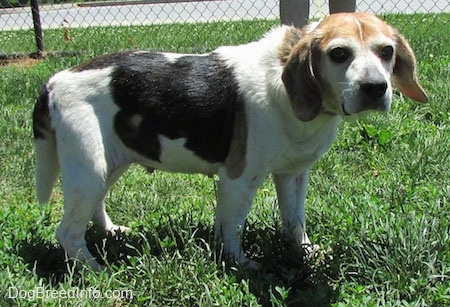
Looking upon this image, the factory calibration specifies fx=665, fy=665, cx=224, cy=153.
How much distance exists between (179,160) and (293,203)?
650 millimetres

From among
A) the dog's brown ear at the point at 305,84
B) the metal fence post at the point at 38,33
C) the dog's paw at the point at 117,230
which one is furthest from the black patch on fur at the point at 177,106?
the metal fence post at the point at 38,33

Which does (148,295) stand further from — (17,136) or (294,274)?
(17,136)

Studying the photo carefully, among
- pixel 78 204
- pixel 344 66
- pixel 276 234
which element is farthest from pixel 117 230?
pixel 344 66

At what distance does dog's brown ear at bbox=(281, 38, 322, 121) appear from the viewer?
292cm

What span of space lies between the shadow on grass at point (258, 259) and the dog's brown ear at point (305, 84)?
0.77 meters

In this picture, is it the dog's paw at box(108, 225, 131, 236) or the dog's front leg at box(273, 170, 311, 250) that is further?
the dog's paw at box(108, 225, 131, 236)

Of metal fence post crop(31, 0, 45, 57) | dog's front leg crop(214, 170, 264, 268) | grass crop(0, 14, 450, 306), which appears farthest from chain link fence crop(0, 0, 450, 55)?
dog's front leg crop(214, 170, 264, 268)

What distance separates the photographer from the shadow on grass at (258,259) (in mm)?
3016

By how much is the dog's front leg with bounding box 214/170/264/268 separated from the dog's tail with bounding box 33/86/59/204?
2.94ft

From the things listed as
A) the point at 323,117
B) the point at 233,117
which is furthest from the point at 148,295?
the point at 323,117

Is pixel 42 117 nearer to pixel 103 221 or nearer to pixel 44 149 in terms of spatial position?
pixel 44 149

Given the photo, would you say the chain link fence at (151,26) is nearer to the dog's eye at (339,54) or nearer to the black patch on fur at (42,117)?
the dog's eye at (339,54)

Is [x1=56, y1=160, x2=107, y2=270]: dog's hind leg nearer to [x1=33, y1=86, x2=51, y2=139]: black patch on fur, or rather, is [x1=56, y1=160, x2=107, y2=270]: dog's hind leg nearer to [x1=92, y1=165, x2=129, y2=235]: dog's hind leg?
[x1=33, y1=86, x2=51, y2=139]: black patch on fur

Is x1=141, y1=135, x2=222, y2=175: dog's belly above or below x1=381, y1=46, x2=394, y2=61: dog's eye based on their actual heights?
below
